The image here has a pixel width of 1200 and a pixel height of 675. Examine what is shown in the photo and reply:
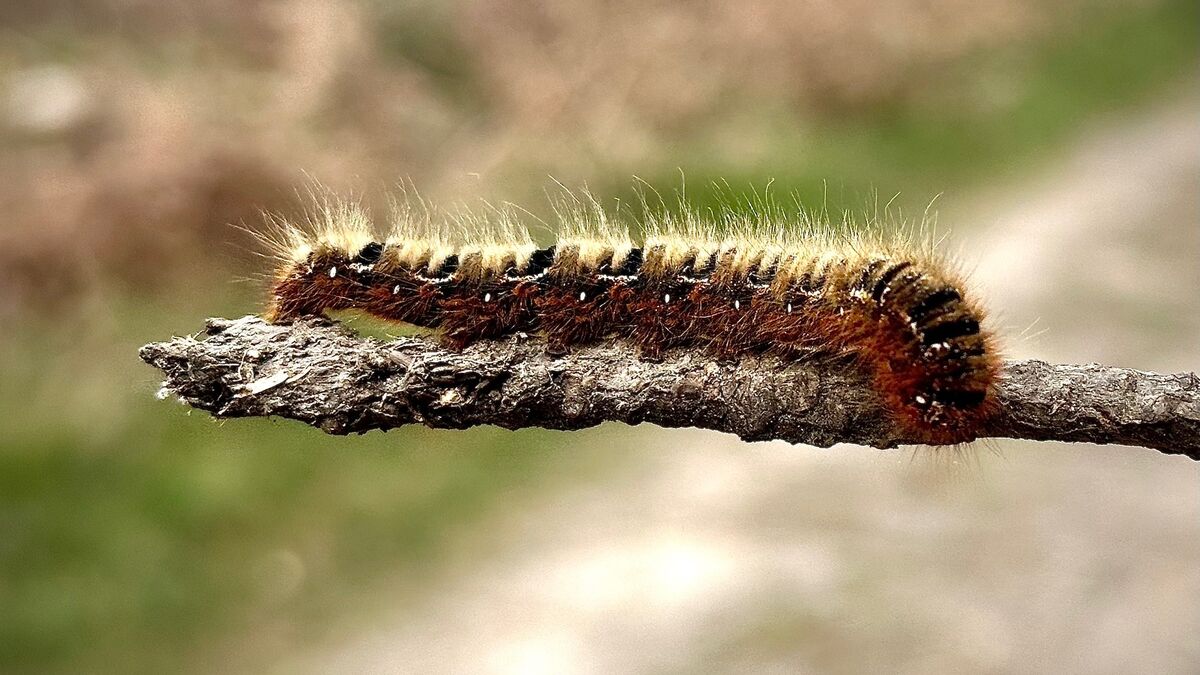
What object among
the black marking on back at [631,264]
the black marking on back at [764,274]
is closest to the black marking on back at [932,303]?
the black marking on back at [764,274]

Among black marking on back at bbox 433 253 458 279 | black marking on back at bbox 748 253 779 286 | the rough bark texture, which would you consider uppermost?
black marking on back at bbox 433 253 458 279

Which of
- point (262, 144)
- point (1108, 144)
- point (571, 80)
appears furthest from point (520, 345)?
point (1108, 144)

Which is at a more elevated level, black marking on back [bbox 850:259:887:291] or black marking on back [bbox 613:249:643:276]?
black marking on back [bbox 613:249:643:276]

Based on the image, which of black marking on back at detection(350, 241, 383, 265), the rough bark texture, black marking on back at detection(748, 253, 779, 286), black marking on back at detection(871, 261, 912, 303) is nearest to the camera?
the rough bark texture

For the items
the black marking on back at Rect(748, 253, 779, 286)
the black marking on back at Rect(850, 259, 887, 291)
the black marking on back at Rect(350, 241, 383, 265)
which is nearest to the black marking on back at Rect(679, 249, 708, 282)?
the black marking on back at Rect(748, 253, 779, 286)

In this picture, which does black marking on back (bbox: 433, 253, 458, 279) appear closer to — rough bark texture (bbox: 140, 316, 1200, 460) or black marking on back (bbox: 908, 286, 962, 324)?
rough bark texture (bbox: 140, 316, 1200, 460)

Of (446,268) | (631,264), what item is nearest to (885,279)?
(631,264)

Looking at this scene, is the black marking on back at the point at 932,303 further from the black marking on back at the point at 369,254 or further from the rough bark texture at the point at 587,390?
the black marking on back at the point at 369,254

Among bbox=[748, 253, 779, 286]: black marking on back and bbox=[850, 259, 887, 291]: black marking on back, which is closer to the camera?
bbox=[850, 259, 887, 291]: black marking on back
